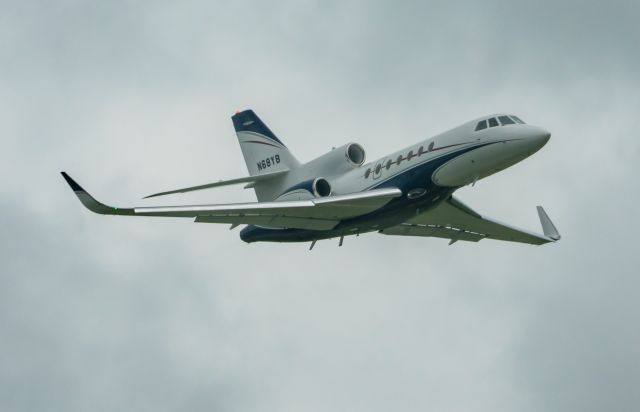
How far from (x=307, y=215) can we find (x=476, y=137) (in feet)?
20.6

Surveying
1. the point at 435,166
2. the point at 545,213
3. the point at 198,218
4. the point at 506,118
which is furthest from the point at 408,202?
the point at 545,213

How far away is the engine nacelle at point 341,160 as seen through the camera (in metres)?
38.1

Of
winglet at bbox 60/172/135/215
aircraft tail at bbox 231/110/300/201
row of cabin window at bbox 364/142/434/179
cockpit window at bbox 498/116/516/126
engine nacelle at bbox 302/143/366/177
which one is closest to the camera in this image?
winglet at bbox 60/172/135/215

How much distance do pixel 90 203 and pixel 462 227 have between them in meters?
16.6

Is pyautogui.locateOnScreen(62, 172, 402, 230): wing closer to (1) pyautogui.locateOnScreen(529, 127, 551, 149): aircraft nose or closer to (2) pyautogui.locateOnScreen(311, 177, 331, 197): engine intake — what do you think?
(2) pyautogui.locateOnScreen(311, 177, 331, 197): engine intake

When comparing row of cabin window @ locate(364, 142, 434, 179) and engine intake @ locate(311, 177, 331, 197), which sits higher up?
engine intake @ locate(311, 177, 331, 197)

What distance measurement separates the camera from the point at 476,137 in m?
35.0

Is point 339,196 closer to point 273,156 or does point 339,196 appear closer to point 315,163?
point 315,163

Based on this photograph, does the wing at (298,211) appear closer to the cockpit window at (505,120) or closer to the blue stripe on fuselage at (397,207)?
the blue stripe on fuselage at (397,207)

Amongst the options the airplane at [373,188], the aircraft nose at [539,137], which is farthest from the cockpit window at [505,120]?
the aircraft nose at [539,137]

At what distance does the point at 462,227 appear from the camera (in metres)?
41.8

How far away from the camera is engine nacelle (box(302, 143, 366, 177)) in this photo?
125 feet

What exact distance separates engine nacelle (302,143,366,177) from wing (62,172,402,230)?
6.65 ft

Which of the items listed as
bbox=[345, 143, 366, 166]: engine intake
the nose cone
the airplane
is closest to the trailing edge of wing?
the airplane
